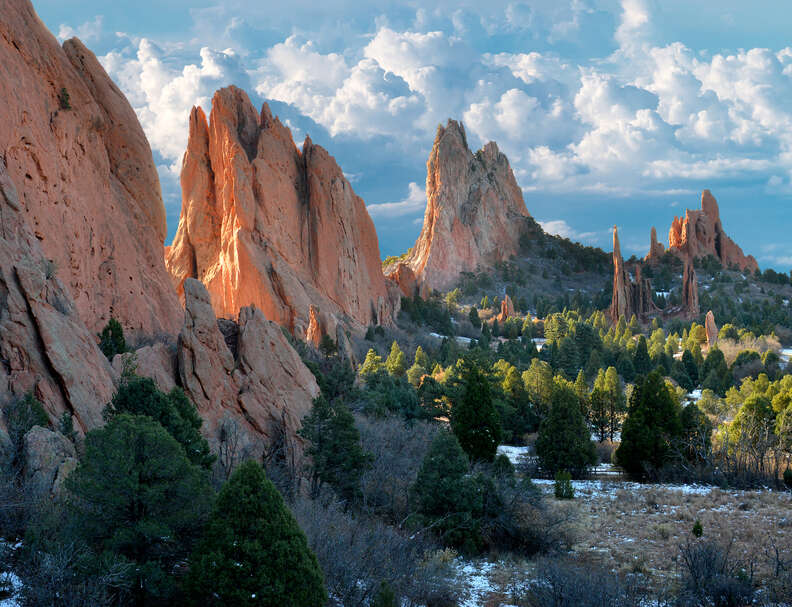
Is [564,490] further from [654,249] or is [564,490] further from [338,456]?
[654,249]

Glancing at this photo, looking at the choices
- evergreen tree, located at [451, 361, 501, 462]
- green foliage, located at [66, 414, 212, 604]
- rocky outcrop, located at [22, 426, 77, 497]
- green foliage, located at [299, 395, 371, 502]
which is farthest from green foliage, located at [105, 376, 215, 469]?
evergreen tree, located at [451, 361, 501, 462]

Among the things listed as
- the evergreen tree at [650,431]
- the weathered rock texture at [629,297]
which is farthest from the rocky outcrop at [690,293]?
the evergreen tree at [650,431]

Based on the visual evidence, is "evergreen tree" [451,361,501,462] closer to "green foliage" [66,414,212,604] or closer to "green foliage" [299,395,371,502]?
"green foliage" [299,395,371,502]

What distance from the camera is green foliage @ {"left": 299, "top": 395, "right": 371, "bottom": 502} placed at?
2147 centimetres

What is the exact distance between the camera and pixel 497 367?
5441 cm

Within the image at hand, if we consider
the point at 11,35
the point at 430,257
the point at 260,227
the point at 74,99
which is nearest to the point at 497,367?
the point at 260,227

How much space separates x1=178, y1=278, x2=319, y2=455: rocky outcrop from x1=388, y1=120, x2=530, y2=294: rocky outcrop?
10763 cm

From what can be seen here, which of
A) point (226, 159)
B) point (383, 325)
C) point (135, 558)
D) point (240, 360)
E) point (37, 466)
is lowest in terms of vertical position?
point (135, 558)

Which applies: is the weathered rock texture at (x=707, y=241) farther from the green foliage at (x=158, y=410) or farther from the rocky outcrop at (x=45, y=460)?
the rocky outcrop at (x=45, y=460)

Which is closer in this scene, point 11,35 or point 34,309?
point 34,309

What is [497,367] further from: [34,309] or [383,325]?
[34,309]

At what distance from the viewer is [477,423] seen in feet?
102

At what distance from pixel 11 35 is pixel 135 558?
28.9 m

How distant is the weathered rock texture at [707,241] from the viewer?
136250 mm
